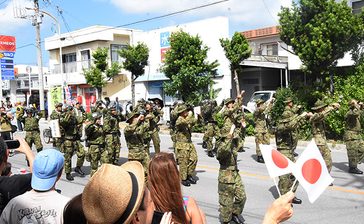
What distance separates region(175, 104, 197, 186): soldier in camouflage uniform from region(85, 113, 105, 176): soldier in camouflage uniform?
6.60 feet

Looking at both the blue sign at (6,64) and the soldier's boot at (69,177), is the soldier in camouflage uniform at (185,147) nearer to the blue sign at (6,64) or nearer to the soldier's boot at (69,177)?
the soldier's boot at (69,177)

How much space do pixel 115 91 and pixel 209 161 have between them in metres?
23.7

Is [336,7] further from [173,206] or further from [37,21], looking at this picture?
[37,21]

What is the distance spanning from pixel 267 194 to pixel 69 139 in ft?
17.2

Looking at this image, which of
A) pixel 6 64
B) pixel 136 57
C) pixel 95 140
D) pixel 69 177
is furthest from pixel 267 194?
pixel 6 64

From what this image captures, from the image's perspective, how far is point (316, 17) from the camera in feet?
46.3

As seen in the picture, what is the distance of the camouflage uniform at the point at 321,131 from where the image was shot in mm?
8039

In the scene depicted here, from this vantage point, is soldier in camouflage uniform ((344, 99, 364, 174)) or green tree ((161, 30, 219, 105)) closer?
soldier in camouflage uniform ((344, 99, 364, 174))

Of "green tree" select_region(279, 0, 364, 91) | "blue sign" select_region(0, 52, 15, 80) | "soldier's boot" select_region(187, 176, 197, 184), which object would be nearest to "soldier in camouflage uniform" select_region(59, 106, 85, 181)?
"soldier's boot" select_region(187, 176, 197, 184)

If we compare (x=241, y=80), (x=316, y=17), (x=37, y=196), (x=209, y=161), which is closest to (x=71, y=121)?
(x=209, y=161)

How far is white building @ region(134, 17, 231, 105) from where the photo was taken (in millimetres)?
23016

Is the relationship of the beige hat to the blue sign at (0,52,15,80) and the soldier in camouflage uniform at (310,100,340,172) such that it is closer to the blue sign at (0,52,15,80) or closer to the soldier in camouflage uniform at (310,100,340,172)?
the soldier in camouflage uniform at (310,100,340,172)

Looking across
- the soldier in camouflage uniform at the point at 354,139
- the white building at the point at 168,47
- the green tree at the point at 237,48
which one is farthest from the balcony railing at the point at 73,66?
the soldier in camouflage uniform at the point at 354,139

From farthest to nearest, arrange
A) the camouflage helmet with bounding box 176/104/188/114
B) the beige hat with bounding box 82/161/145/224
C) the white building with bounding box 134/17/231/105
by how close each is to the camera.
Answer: the white building with bounding box 134/17/231/105, the camouflage helmet with bounding box 176/104/188/114, the beige hat with bounding box 82/161/145/224
